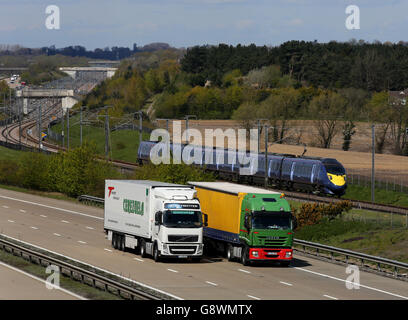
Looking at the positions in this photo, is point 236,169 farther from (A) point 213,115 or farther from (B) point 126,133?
(A) point 213,115

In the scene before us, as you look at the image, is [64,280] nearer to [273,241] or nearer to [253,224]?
[253,224]

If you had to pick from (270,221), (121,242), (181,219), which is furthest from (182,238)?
(121,242)

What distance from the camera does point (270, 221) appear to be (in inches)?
1470

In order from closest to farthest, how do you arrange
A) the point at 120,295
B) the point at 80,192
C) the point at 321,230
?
the point at 120,295 < the point at 321,230 < the point at 80,192

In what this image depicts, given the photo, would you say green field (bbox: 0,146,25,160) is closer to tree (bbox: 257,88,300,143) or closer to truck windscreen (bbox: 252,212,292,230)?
tree (bbox: 257,88,300,143)

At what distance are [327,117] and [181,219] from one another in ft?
340

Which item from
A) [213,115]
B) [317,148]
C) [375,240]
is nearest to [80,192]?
[375,240]

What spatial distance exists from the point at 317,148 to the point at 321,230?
78237 mm

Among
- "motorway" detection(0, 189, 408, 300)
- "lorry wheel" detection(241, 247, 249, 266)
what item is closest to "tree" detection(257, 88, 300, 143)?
"motorway" detection(0, 189, 408, 300)

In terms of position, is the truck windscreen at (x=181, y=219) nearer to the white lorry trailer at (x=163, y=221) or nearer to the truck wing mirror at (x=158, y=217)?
the white lorry trailer at (x=163, y=221)

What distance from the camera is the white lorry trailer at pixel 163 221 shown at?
123 feet

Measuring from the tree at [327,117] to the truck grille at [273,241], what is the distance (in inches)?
3994

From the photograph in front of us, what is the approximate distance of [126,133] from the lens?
15175 cm

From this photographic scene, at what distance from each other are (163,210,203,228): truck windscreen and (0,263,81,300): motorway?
265 inches
